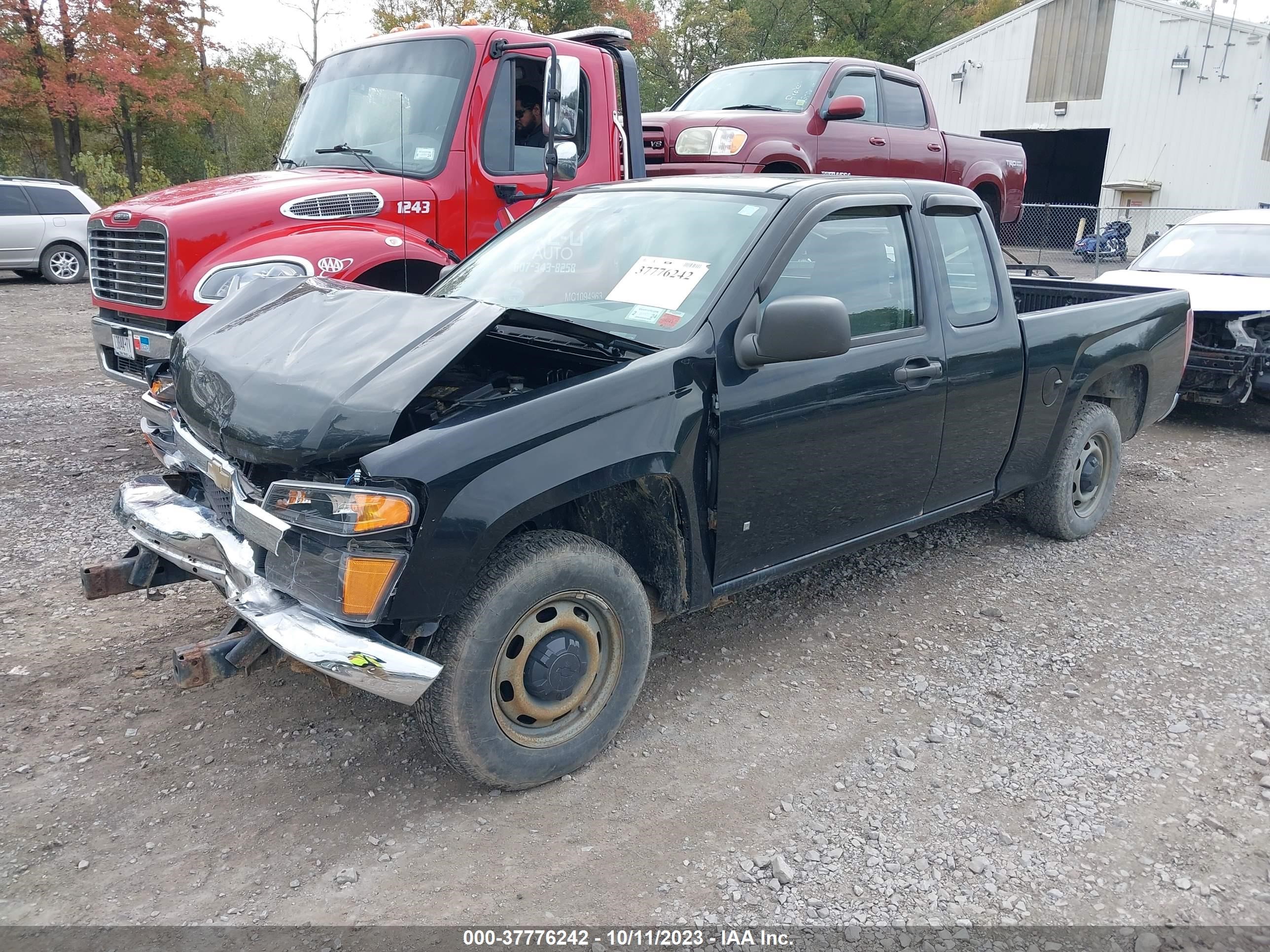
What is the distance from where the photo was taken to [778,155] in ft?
27.5

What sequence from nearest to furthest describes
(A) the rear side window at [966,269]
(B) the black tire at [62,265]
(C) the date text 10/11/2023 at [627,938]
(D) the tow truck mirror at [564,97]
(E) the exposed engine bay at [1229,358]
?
(C) the date text 10/11/2023 at [627,938]
(A) the rear side window at [966,269]
(D) the tow truck mirror at [564,97]
(E) the exposed engine bay at [1229,358]
(B) the black tire at [62,265]

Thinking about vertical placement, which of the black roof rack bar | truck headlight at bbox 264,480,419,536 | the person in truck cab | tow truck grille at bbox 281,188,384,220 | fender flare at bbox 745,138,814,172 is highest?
the black roof rack bar

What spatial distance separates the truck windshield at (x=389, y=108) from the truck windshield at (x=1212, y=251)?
714 centimetres

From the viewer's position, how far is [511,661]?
9.91ft

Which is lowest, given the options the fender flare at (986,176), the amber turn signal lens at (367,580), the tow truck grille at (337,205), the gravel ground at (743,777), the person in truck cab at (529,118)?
the gravel ground at (743,777)

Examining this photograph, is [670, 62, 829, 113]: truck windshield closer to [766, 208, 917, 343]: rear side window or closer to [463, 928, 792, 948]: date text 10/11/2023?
[766, 208, 917, 343]: rear side window

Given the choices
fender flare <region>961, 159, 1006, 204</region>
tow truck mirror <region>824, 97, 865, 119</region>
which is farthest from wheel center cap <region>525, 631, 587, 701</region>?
fender flare <region>961, 159, 1006, 204</region>

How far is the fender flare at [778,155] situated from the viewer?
827 centimetres

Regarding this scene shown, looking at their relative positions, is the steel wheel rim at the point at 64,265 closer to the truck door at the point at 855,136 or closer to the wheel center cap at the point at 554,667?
the truck door at the point at 855,136

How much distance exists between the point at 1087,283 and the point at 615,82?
3.63 metres

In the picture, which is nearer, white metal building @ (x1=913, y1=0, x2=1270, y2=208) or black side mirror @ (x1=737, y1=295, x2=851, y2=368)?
black side mirror @ (x1=737, y1=295, x2=851, y2=368)

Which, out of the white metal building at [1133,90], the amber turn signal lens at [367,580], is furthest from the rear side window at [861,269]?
the white metal building at [1133,90]

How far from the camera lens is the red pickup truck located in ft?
27.5

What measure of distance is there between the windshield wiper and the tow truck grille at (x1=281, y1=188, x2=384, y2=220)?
0.44 m
